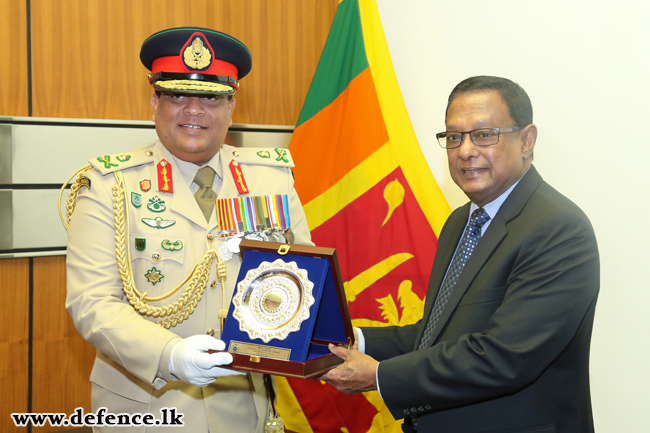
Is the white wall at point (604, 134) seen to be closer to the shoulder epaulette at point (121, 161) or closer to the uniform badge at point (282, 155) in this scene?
the uniform badge at point (282, 155)

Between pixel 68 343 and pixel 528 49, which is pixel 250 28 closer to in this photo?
pixel 528 49

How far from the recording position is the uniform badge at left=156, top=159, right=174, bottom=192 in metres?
1.75

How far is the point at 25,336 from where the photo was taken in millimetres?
2887

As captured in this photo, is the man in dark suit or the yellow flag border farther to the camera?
the yellow flag border

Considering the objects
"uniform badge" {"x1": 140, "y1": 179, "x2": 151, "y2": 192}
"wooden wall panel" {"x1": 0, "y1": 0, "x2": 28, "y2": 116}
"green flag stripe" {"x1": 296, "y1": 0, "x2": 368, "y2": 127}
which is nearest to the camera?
"uniform badge" {"x1": 140, "y1": 179, "x2": 151, "y2": 192}

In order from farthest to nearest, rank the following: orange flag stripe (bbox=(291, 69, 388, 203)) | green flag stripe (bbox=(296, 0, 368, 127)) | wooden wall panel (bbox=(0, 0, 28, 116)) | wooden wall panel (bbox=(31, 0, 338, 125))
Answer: green flag stripe (bbox=(296, 0, 368, 127))
orange flag stripe (bbox=(291, 69, 388, 203))
wooden wall panel (bbox=(31, 0, 338, 125))
wooden wall panel (bbox=(0, 0, 28, 116))

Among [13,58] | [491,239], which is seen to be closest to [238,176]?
[491,239]

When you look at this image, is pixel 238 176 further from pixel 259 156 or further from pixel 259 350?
pixel 259 350

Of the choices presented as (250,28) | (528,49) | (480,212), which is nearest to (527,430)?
(480,212)

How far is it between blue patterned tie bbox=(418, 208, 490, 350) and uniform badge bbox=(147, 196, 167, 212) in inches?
37.2

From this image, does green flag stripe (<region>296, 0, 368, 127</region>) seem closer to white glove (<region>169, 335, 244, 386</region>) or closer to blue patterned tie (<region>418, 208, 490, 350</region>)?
blue patterned tie (<region>418, 208, 490, 350</region>)

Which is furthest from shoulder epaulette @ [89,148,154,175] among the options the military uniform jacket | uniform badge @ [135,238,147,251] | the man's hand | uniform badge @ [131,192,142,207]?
the man's hand

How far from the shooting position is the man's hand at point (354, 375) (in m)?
1.59

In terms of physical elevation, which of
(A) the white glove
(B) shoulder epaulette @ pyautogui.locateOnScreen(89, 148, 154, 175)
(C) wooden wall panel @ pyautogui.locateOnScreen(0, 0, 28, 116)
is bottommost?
(A) the white glove
